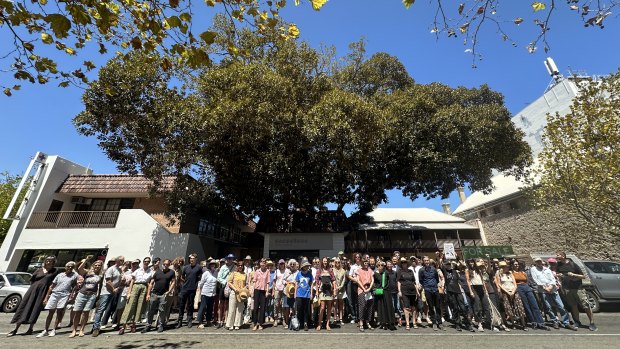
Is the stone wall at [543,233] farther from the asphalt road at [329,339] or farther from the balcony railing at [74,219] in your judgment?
the balcony railing at [74,219]

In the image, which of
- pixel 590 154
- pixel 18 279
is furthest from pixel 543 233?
pixel 18 279

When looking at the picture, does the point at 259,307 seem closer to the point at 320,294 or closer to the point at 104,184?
the point at 320,294

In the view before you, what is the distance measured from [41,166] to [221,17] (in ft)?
44.4

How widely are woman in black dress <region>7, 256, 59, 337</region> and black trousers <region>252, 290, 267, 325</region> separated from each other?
505cm

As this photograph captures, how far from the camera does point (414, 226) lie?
2527 centimetres

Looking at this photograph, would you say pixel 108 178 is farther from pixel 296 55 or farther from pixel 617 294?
pixel 617 294

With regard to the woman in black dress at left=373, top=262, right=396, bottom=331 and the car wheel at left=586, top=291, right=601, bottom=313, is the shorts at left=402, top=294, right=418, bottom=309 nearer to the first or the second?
the woman in black dress at left=373, top=262, right=396, bottom=331

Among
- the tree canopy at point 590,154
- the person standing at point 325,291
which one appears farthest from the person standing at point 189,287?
the tree canopy at point 590,154

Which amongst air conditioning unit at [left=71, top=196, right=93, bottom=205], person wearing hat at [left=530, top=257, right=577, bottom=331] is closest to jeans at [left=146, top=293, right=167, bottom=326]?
person wearing hat at [left=530, top=257, right=577, bottom=331]

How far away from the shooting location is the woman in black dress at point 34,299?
720 cm

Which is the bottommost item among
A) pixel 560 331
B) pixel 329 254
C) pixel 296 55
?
pixel 560 331

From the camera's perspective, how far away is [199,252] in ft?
61.0

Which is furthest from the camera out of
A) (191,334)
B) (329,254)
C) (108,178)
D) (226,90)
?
(108,178)

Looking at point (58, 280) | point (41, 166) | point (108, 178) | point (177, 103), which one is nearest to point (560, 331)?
point (58, 280)
